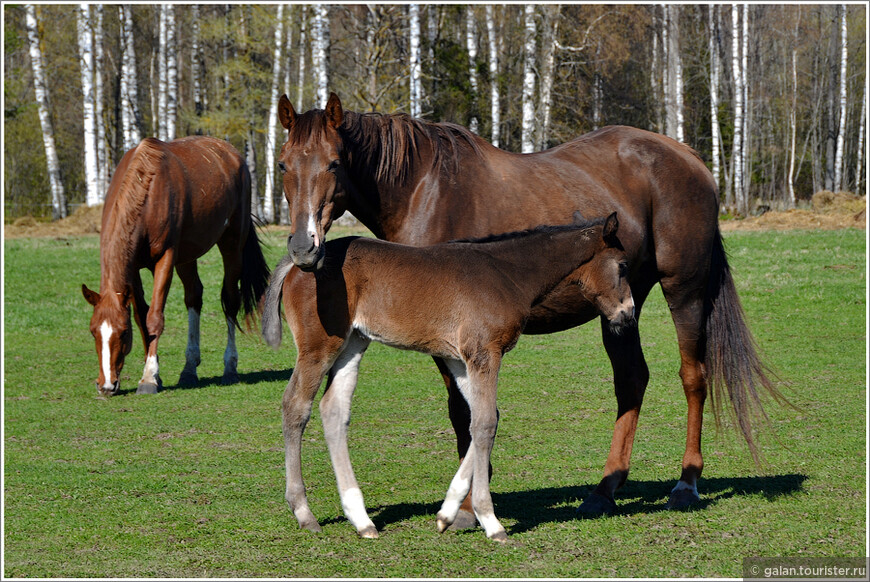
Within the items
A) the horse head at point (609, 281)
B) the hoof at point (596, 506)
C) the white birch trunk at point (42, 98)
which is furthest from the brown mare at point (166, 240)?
the white birch trunk at point (42, 98)

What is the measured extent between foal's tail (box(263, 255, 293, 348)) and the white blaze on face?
4.82 meters

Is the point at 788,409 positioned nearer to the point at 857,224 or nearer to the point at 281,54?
the point at 857,224

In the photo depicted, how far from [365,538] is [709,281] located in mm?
3507

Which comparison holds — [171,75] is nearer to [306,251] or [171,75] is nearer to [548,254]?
[548,254]

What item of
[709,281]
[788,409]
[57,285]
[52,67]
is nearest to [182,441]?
[709,281]

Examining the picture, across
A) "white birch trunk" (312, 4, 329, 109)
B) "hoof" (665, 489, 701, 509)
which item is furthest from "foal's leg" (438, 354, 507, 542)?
"white birch trunk" (312, 4, 329, 109)

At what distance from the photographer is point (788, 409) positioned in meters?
8.67

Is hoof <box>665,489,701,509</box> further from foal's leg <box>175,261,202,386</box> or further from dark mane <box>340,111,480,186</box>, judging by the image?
foal's leg <box>175,261,202,386</box>

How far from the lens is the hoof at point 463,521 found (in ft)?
17.2

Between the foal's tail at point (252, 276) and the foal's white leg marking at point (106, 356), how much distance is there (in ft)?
8.22

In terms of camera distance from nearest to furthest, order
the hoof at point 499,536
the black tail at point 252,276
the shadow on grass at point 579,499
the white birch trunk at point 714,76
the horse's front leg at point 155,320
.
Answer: the hoof at point 499,536, the shadow on grass at point 579,499, the horse's front leg at point 155,320, the black tail at point 252,276, the white birch trunk at point 714,76

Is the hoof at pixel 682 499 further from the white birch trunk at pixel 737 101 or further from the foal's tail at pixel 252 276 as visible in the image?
the white birch trunk at pixel 737 101

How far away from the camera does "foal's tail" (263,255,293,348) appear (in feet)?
16.7

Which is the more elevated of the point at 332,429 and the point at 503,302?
the point at 503,302
